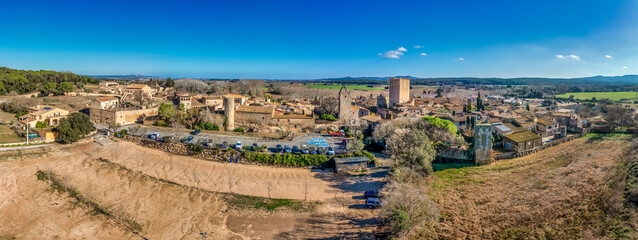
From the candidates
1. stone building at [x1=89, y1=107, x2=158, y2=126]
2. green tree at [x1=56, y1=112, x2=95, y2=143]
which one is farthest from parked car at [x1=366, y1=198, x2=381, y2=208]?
stone building at [x1=89, y1=107, x2=158, y2=126]

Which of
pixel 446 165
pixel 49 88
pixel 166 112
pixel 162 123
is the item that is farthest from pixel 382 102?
pixel 49 88

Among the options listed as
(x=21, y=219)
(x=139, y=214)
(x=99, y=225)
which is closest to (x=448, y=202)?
(x=139, y=214)

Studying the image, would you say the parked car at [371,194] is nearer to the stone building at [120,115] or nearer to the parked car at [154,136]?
the parked car at [154,136]

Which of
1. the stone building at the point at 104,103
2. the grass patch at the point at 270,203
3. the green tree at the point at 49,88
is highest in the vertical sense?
the green tree at the point at 49,88

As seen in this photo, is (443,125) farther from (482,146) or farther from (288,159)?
(288,159)

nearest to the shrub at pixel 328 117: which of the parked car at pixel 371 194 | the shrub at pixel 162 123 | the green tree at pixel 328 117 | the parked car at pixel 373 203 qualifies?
the green tree at pixel 328 117

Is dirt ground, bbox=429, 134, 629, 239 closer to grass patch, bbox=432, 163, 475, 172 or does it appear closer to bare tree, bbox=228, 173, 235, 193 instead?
grass patch, bbox=432, 163, 475, 172

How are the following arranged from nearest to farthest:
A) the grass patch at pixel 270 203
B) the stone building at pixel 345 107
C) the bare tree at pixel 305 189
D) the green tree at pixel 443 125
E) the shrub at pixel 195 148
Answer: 1. the grass patch at pixel 270 203
2. the bare tree at pixel 305 189
3. the shrub at pixel 195 148
4. the green tree at pixel 443 125
5. the stone building at pixel 345 107
